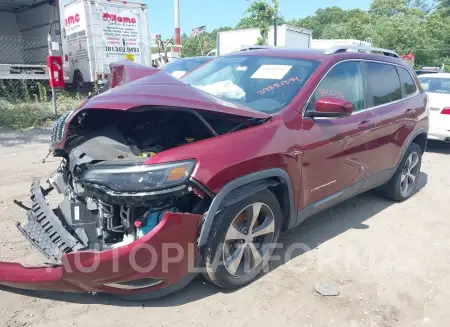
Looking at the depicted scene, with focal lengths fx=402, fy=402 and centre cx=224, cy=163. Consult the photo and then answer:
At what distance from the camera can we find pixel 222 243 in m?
2.69

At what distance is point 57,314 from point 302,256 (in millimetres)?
2011

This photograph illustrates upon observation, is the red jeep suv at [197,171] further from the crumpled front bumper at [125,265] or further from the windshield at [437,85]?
the windshield at [437,85]

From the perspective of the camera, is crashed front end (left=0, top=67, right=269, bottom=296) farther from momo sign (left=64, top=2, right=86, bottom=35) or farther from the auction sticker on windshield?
momo sign (left=64, top=2, right=86, bottom=35)

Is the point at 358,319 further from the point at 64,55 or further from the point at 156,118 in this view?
the point at 64,55

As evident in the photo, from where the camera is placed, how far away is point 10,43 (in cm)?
1463

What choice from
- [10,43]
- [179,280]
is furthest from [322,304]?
[10,43]

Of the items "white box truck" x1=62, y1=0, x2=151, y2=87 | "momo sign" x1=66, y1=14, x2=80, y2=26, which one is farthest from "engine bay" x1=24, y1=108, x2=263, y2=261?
"momo sign" x1=66, y1=14, x2=80, y2=26

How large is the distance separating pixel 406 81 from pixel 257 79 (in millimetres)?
2271

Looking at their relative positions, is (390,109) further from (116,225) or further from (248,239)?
(116,225)

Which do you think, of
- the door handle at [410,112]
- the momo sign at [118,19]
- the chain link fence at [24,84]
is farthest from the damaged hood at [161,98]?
the momo sign at [118,19]

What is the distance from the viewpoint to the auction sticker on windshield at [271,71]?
3506 millimetres

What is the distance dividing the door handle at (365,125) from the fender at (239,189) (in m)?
1.15

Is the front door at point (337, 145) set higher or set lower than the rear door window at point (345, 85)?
lower

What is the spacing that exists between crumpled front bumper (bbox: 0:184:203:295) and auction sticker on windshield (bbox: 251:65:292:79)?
159cm
